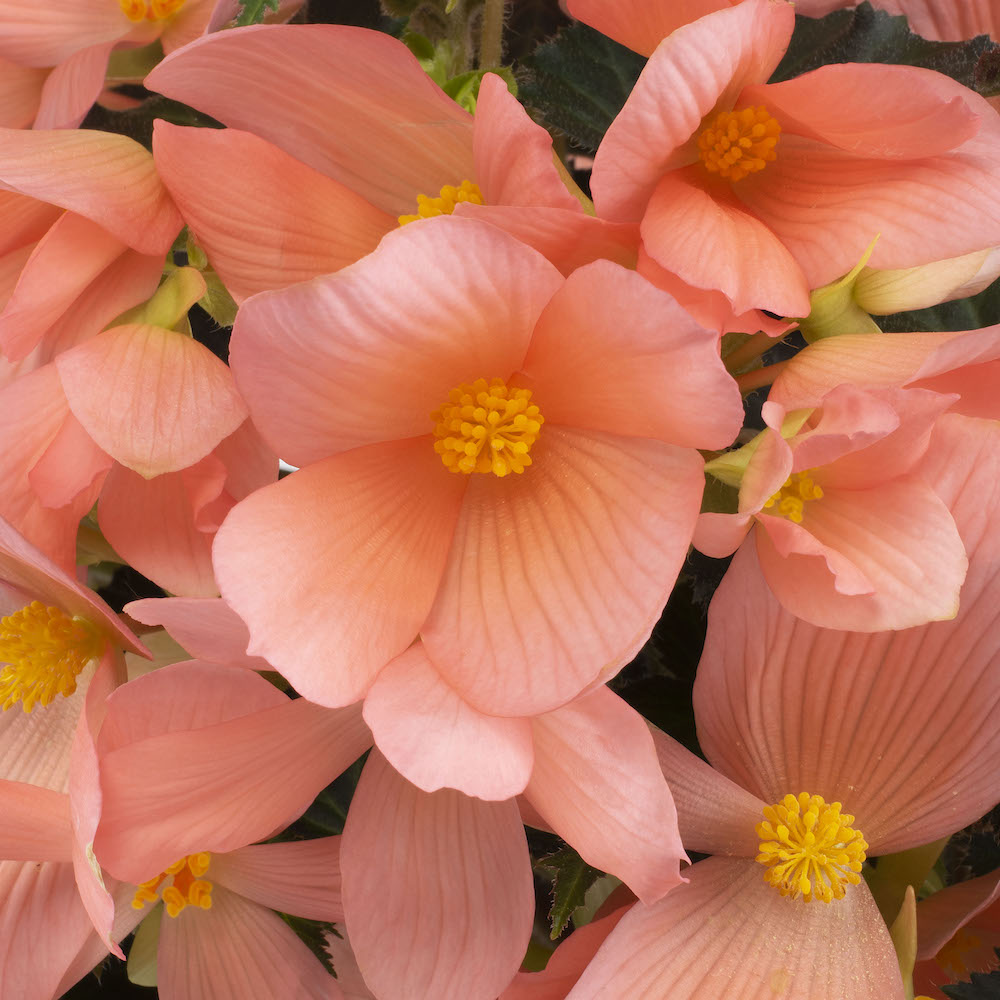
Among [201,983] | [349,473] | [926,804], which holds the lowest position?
[201,983]

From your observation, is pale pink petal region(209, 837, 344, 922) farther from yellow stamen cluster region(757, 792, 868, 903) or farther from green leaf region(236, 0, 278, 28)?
green leaf region(236, 0, 278, 28)

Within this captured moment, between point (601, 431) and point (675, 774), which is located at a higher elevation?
point (601, 431)

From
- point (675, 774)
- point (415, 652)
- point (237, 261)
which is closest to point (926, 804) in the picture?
point (675, 774)

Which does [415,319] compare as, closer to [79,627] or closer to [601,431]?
[601,431]

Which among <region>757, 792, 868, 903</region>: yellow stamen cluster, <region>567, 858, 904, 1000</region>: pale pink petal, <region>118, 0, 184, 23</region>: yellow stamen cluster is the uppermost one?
<region>118, 0, 184, 23</region>: yellow stamen cluster

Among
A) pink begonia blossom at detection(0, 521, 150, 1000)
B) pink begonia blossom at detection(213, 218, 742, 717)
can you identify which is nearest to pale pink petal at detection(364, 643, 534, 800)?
pink begonia blossom at detection(213, 218, 742, 717)

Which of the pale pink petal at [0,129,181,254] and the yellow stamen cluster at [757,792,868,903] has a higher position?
the pale pink petal at [0,129,181,254]

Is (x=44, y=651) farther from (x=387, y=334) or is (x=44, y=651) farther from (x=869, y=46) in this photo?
(x=869, y=46)
